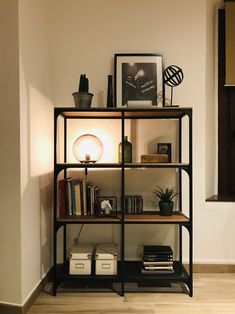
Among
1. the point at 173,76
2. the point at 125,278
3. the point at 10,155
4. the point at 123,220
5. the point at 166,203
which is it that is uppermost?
the point at 173,76

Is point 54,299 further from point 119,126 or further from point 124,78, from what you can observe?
point 124,78

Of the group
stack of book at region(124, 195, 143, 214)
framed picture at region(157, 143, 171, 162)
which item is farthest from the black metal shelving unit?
framed picture at region(157, 143, 171, 162)

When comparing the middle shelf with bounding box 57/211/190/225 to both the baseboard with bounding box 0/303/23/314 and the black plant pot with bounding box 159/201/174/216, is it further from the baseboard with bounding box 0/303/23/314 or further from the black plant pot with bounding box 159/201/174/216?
the baseboard with bounding box 0/303/23/314

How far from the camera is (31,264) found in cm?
220

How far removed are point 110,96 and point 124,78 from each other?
264 millimetres

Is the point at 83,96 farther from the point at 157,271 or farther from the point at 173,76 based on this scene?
the point at 157,271

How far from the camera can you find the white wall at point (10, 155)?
79.4 inches

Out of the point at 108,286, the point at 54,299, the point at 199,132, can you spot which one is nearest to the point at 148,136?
the point at 199,132

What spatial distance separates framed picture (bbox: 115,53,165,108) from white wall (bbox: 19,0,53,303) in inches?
24.3

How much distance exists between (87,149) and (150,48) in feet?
3.52

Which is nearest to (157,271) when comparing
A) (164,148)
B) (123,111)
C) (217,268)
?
(217,268)

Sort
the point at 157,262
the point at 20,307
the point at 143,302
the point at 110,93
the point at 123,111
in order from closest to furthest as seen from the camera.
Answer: the point at 20,307 < the point at 143,302 < the point at 123,111 < the point at 157,262 < the point at 110,93

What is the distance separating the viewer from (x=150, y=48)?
2.74 meters

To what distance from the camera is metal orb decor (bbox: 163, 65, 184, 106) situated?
8.51 feet
